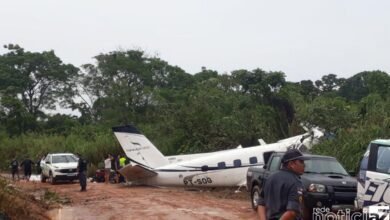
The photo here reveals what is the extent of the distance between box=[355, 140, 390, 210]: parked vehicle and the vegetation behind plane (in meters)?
9.19

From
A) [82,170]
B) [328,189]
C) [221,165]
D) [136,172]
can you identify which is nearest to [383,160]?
[328,189]

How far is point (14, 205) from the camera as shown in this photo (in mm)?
12781

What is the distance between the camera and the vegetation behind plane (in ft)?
81.8

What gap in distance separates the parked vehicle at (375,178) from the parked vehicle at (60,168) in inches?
863

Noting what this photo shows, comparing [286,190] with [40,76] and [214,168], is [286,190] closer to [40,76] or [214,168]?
[214,168]

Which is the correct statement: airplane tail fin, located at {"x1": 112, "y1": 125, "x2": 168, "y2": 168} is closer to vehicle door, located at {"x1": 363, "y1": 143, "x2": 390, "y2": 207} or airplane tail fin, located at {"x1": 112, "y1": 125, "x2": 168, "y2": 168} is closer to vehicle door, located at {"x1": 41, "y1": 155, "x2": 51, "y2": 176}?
vehicle door, located at {"x1": 41, "y1": 155, "x2": 51, "y2": 176}

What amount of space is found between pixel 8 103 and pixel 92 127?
915 cm

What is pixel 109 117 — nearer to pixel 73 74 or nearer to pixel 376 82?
pixel 73 74

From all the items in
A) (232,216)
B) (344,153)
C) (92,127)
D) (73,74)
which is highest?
(73,74)

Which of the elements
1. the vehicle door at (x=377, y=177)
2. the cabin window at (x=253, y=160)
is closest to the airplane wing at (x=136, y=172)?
the cabin window at (x=253, y=160)

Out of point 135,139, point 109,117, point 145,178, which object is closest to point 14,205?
point 145,178

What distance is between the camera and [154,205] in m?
17.5

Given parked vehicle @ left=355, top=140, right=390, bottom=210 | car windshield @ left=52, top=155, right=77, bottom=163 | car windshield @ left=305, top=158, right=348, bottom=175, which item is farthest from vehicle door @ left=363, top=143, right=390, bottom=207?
car windshield @ left=52, top=155, right=77, bottom=163

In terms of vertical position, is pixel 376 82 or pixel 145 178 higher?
pixel 376 82
